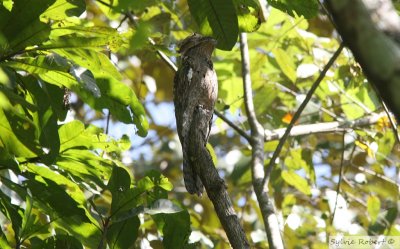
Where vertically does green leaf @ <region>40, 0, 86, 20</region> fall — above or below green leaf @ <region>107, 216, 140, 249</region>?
above

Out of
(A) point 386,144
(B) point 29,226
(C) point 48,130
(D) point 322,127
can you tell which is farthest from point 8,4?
(A) point 386,144

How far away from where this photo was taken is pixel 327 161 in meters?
4.81

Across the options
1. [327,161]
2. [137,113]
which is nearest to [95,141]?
[137,113]

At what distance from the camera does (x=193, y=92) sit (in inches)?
91.7

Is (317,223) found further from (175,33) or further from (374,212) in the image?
(175,33)

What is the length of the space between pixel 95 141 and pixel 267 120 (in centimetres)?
157

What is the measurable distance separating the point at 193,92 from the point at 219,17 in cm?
38

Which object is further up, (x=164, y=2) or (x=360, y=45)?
(x=164, y=2)

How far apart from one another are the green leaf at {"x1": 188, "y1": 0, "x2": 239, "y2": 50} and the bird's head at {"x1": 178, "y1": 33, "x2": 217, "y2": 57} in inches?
14.9

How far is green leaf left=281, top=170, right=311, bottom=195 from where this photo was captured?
11.7 feet

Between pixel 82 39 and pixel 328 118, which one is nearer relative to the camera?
pixel 82 39

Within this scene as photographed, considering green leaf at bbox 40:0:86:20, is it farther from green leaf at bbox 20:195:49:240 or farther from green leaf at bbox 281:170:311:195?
green leaf at bbox 281:170:311:195

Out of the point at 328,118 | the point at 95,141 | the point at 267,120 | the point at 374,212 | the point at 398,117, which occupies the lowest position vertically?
the point at 398,117

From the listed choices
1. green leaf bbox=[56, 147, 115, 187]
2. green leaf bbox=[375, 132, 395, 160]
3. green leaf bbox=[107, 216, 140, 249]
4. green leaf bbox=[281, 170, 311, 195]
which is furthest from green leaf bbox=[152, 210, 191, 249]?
green leaf bbox=[375, 132, 395, 160]
